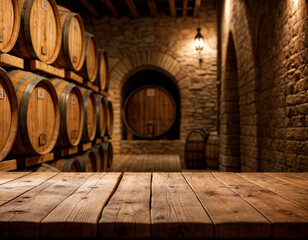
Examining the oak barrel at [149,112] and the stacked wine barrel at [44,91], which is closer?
the stacked wine barrel at [44,91]

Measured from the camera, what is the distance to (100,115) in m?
4.69

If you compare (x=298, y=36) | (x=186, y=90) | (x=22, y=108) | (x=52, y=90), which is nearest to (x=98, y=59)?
(x=52, y=90)

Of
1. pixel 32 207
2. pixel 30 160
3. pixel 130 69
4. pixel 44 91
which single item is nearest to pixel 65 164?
pixel 30 160

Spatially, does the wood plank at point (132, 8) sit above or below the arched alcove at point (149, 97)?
above

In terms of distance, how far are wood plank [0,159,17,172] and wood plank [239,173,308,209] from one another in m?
1.67

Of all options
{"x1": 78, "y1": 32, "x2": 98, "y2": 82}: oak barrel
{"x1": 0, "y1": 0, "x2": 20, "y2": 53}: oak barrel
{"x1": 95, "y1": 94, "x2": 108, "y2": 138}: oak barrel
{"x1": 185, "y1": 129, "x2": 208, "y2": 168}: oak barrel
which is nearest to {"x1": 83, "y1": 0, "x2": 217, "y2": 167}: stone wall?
{"x1": 185, "y1": 129, "x2": 208, "y2": 168}: oak barrel

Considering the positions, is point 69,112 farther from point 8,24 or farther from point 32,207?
→ point 32,207

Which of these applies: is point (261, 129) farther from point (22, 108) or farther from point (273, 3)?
point (22, 108)

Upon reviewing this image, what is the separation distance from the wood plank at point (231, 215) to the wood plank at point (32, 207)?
2.16 feet

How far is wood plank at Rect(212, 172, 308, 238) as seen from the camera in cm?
114

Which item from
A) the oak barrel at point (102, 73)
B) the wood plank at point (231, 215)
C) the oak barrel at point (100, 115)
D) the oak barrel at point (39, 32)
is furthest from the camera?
the oak barrel at point (102, 73)

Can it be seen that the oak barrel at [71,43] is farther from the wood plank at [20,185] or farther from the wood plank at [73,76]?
the wood plank at [20,185]

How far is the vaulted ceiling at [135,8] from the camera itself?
7359 mm

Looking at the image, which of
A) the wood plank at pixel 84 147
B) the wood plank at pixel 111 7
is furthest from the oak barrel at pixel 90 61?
the wood plank at pixel 111 7
